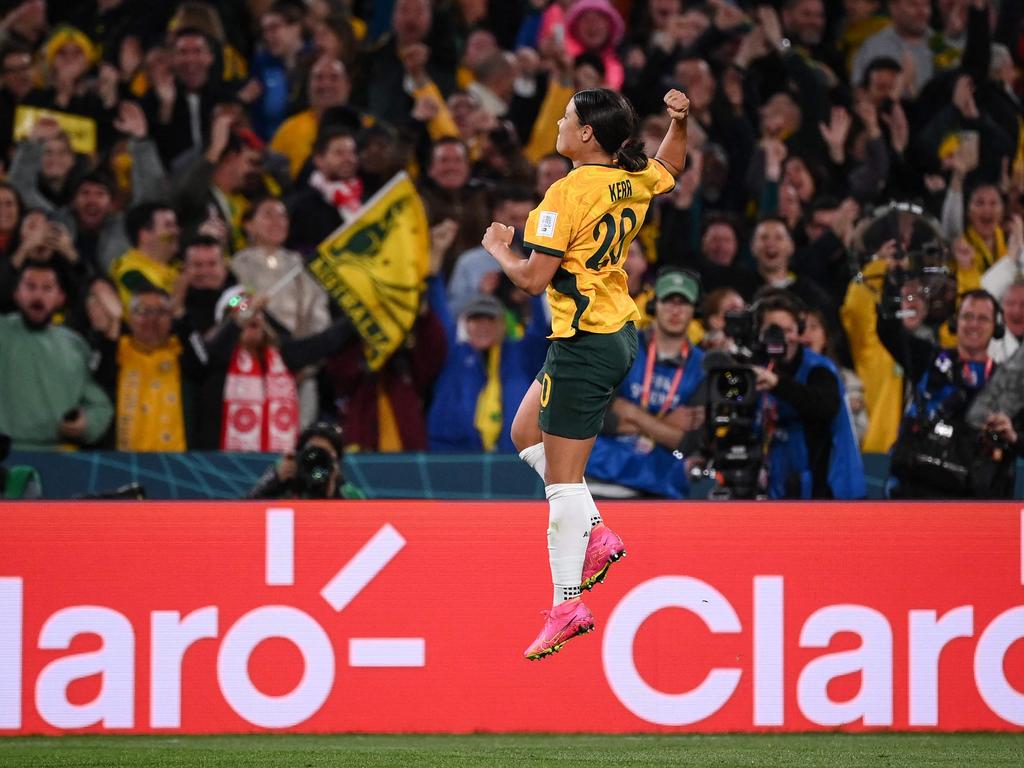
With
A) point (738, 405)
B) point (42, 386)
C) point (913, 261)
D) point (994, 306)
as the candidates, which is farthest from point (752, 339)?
point (42, 386)

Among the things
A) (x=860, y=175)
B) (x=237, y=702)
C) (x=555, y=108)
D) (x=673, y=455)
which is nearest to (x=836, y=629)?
(x=673, y=455)

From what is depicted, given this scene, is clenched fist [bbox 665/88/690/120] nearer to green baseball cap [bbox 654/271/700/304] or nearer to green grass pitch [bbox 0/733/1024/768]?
green grass pitch [bbox 0/733/1024/768]

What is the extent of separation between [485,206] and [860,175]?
257 cm

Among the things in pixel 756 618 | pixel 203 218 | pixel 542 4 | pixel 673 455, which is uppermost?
pixel 542 4

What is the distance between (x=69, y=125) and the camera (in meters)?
11.1

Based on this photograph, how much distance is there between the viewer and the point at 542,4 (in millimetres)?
12820

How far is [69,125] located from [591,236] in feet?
20.8

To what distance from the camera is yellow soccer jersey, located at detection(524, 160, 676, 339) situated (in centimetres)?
562

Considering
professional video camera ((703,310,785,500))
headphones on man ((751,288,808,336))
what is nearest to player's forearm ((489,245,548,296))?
professional video camera ((703,310,785,500))

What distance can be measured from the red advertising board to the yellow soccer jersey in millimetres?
1998

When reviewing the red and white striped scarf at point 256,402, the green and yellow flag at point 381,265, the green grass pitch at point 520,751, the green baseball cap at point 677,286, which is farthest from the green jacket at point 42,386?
the green baseball cap at point 677,286

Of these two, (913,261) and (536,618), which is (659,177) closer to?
(536,618)

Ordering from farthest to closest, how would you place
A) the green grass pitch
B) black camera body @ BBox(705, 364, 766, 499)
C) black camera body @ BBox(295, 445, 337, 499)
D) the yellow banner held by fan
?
the yellow banner held by fan < black camera body @ BBox(295, 445, 337, 499) < black camera body @ BBox(705, 364, 766, 499) < the green grass pitch

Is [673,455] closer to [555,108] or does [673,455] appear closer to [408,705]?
[408,705]
